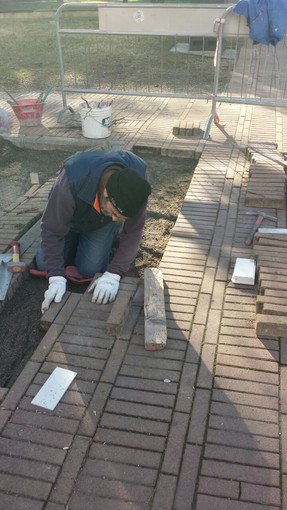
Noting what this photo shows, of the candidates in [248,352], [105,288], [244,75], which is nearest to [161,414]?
[248,352]

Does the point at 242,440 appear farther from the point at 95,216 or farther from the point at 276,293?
the point at 95,216

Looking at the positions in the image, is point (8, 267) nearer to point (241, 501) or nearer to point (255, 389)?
point (255, 389)

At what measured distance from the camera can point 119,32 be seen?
687 cm

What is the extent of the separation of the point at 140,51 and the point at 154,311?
1192cm

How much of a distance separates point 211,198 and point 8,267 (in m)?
2.27

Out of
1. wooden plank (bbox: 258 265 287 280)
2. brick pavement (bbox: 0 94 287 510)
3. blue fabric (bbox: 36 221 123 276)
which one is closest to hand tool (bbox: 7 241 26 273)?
blue fabric (bbox: 36 221 123 276)

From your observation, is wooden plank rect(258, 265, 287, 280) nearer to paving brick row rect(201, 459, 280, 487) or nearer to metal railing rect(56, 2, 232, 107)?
paving brick row rect(201, 459, 280, 487)

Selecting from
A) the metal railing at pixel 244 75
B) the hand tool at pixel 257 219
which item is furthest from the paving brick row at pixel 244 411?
the metal railing at pixel 244 75

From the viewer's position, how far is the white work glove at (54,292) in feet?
10.6

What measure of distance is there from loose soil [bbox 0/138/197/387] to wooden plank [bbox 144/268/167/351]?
1.67 feet

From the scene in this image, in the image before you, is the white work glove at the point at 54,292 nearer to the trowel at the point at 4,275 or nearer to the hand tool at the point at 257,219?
the trowel at the point at 4,275

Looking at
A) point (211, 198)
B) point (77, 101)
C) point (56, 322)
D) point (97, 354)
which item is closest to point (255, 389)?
point (97, 354)

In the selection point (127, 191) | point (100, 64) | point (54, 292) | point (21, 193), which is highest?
point (127, 191)

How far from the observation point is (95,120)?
6414 mm
